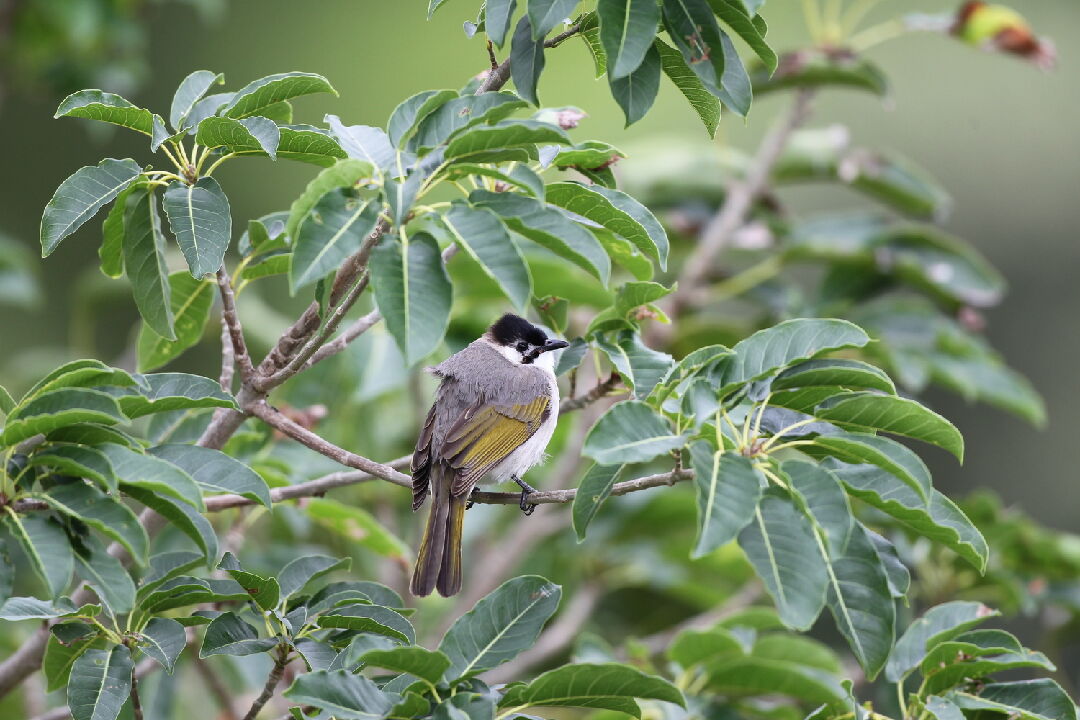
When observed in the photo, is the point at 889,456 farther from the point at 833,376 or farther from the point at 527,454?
the point at 527,454

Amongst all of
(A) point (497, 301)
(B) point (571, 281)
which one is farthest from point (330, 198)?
(A) point (497, 301)

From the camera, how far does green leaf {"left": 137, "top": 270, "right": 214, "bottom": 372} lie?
246 cm

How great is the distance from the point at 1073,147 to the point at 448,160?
686 centimetres

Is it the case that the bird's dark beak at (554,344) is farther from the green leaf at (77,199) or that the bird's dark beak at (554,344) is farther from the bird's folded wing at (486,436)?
the green leaf at (77,199)

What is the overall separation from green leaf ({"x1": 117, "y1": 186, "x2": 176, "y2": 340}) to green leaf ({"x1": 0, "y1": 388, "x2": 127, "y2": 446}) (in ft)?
1.01

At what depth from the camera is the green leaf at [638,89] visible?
1.91 m

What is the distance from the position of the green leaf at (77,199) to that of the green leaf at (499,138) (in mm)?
608

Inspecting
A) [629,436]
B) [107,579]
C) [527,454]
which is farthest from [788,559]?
[527,454]

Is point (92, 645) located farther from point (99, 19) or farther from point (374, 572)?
point (99, 19)

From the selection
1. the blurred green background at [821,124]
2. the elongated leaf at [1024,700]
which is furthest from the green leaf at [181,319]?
the blurred green background at [821,124]

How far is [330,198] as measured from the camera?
69.2 inches

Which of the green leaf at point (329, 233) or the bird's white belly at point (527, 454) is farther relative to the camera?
the bird's white belly at point (527, 454)

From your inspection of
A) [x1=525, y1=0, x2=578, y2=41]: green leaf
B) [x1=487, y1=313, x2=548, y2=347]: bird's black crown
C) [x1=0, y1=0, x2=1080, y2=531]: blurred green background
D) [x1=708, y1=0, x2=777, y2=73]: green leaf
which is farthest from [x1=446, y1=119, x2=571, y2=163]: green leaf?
[x1=0, y1=0, x2=1080, y2=531]: blurred green background

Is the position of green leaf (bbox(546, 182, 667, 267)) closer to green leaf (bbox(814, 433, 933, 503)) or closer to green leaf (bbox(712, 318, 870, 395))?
green leaf (bbox(712, 318, 870, 395))
